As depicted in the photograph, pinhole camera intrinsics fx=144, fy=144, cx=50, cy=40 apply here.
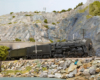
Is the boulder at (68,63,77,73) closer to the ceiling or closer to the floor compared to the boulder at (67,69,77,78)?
closer to the ceiling

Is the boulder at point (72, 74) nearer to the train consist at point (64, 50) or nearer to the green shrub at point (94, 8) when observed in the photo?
the train consist at point (64, 50)

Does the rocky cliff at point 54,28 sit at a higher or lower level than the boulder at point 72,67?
higher

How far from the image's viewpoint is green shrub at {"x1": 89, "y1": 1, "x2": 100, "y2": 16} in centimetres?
6269

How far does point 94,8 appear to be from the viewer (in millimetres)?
64500

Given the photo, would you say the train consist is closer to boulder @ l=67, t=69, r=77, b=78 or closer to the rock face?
the rock face

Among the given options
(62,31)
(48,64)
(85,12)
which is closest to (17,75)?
(48,64)

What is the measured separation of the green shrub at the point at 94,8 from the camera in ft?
206

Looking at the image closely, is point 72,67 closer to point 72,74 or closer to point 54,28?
point 72,74

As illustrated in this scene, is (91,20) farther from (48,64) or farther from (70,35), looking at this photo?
(48,64)

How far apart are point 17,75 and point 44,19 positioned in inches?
2879

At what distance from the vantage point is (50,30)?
7888cm

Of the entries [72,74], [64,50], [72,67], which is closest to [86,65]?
[72,67]

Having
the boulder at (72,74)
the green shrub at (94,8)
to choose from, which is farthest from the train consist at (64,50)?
the green shrub at (94,8)

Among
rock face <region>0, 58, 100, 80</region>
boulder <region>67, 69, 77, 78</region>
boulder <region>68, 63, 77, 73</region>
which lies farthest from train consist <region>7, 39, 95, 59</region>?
boulder <region>67, 69, 77, 78</region>
